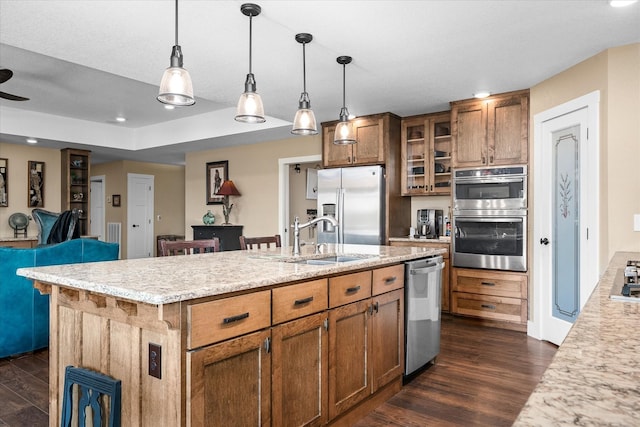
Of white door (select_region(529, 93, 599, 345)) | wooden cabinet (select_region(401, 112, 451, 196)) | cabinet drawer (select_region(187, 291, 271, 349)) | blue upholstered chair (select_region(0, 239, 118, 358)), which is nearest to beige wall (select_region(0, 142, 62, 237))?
blue upholstered chair (select_region(0, 239, 118, 358))

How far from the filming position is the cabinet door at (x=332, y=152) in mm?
5535

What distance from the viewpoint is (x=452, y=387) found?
2.90 m

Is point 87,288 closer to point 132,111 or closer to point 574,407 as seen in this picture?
point 574,407

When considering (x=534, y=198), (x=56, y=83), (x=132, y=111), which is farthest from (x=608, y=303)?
(x=132, y=111)

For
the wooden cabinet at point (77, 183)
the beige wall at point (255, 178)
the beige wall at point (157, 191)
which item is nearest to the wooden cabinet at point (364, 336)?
the beige wall at point (255, 178)

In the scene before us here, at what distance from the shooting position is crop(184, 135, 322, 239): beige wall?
6.79m

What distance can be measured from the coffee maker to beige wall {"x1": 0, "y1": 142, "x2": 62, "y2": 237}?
6.34 meters

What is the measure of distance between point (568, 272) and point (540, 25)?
2.08 m

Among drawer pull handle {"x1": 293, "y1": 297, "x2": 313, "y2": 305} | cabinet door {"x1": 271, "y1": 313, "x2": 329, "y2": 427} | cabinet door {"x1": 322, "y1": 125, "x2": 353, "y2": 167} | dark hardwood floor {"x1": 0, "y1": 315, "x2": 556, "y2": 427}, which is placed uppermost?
cabinet door {"x1": 322, "y1": 125, "x2": 353, "y2": 167}

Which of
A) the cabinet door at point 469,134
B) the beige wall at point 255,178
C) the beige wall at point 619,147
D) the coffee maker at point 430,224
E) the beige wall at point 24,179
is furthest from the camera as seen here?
the beige wall at point 24,179

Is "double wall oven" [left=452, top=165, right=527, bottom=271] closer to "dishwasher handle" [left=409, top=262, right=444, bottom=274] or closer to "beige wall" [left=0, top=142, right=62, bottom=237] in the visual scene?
"dishwasher handle" [left=409, top=262, right=444, bottom=274]

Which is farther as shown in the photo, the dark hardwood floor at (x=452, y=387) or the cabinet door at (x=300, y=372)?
the dark hardwood floor at (x=452, y=387)

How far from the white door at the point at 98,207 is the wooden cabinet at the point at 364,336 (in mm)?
8769

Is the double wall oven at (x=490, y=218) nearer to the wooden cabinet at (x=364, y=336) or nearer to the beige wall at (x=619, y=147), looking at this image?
the beige wall at (x=619, y=147)
